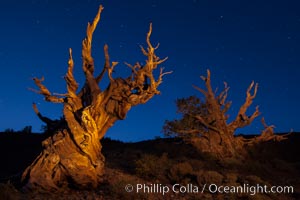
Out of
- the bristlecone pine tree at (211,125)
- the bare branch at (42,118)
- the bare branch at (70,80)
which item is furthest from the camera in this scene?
the bristlecone pine tree at (211,125)

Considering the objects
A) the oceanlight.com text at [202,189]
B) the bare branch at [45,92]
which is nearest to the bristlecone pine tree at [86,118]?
the bare branch at [45,92]

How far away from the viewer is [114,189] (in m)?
10.5

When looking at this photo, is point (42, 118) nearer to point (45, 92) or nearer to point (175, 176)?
point (45, 92)

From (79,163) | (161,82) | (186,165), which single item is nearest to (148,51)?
(161,82)

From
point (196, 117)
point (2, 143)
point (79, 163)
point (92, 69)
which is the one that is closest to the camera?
point (79, 163)

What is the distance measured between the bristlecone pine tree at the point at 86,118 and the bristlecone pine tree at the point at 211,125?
9.46 metres

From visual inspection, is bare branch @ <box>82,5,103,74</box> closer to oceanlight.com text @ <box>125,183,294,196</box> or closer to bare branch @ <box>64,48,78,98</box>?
bare branch @ <box>64,48,78,98</box>

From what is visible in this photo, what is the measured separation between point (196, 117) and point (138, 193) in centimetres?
1095

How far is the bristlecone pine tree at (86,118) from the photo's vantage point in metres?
10.9

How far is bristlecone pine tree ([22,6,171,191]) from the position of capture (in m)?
10.9

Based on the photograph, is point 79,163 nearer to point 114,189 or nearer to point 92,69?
point 114,189

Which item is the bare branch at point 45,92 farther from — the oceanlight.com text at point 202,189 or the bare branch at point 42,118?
the oceanlight.com text at point 202,189

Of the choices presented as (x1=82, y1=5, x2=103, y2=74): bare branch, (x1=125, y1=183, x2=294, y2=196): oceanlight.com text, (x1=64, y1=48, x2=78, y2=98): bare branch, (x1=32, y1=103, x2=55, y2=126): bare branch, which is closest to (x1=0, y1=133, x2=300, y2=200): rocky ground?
(x1=125, y1=183, x2=294, y2=196): oceanlight.com text

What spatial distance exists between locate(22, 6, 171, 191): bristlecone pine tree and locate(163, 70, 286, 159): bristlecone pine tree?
373 inches
